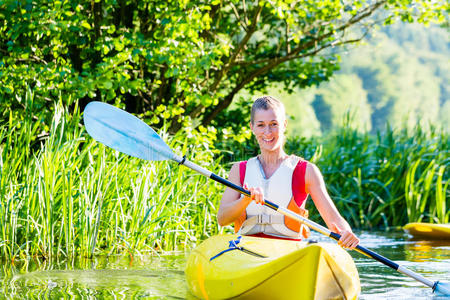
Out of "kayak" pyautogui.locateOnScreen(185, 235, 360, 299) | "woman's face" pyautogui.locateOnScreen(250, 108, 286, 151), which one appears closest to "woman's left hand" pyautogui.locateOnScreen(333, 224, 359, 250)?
"kayak" pyautogui.locateOnScreen(185, 235, 360, 299)

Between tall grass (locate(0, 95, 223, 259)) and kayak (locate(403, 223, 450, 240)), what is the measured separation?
2.24 meters

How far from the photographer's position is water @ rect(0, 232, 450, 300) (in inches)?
144

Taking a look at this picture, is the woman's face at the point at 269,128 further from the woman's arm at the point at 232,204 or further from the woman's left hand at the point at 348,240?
the woman's left hand at the point at 348,240

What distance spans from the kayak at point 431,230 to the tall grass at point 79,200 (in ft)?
7.33

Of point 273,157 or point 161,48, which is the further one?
point 161,48

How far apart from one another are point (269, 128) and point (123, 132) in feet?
2.98

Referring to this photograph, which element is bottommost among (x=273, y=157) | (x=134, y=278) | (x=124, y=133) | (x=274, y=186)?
(x=134, y=278)

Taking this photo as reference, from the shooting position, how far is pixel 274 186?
3.45 meters

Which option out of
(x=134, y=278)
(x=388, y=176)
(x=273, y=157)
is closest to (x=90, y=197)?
(x=134, y=278)

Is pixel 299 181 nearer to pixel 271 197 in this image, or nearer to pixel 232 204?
pixel 271 197

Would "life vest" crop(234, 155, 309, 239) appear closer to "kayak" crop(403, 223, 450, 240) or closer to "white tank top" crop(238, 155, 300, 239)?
"white tank top" crop(238, 155, 300, 239)

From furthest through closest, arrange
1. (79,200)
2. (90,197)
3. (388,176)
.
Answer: (388,176) → (90,197) → (79,200)

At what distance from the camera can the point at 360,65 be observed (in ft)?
281

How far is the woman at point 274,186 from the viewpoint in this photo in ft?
11.3
